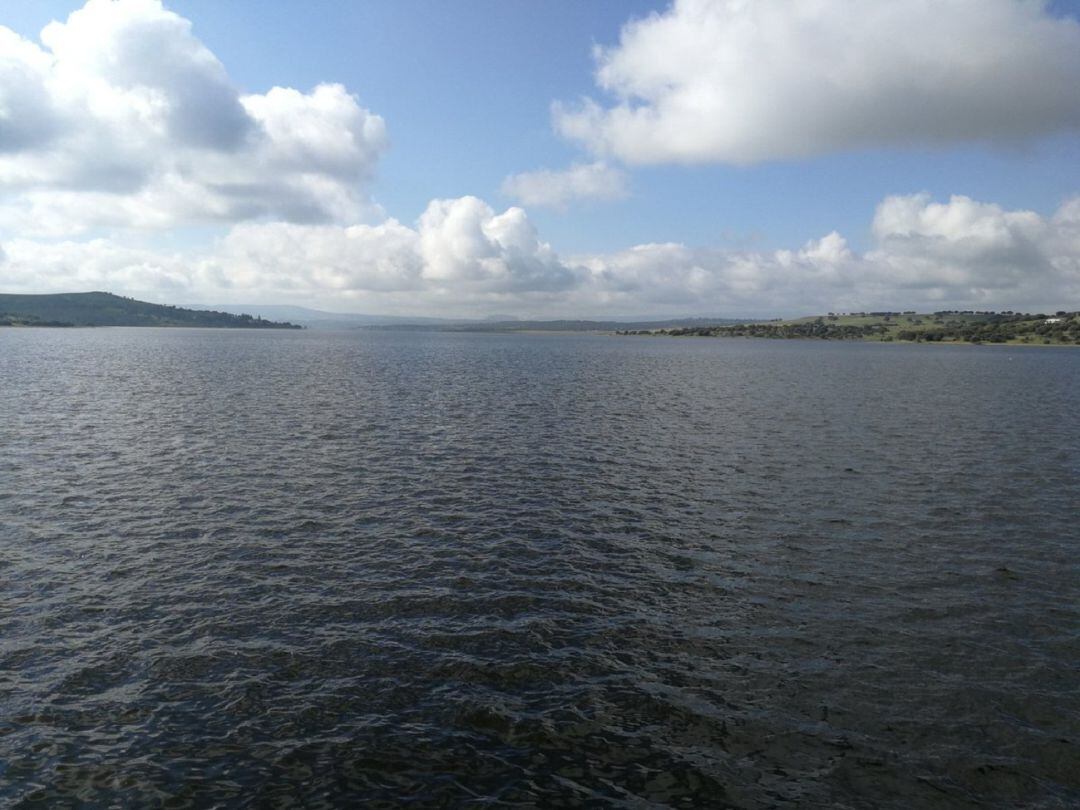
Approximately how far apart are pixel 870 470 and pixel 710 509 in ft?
61.8

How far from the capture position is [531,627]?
2400cm

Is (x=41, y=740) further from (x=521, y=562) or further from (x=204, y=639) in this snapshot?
(x=521, y=562)

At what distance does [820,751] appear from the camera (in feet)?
57.4

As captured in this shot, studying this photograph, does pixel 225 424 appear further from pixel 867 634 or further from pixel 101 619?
pixel 867 634

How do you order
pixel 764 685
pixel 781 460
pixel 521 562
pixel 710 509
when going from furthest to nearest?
pixel 781 460 < pixel 710 509 < pixel 521 562 < pixel 764 685

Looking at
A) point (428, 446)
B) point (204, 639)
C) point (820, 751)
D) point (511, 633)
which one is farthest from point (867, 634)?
point (428, 446)

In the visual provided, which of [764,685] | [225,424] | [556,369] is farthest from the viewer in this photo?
[556,369]

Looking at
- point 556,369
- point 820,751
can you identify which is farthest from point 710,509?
point 556,369

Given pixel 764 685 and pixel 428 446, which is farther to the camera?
pixel 428 446

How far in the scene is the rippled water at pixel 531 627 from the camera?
16.6 meters

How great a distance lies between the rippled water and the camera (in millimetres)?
16641

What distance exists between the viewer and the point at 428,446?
55.7m

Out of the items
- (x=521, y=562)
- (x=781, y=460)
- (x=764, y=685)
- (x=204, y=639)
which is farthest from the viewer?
(x=781, y=460)

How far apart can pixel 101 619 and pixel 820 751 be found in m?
25.3
